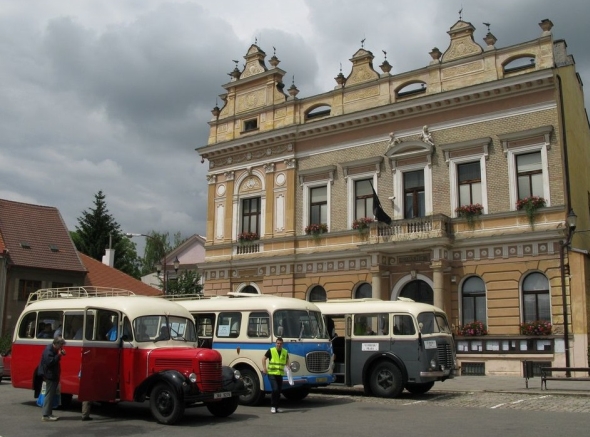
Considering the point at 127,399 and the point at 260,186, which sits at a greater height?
the point at 260,186

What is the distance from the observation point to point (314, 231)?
3112 centimetres

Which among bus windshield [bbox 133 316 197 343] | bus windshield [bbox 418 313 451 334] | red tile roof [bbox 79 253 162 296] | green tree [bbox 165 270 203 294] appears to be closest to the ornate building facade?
green tree [bbox 165 270 203 294]

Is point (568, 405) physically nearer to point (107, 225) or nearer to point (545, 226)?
point (545, 226)

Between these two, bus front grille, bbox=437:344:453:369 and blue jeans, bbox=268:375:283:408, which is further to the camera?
bus front grille, bbox=437:344:453:369

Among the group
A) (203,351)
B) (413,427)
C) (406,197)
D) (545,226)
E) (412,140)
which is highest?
(412,140)

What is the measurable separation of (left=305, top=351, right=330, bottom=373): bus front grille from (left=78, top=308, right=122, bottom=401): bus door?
15.9 ft

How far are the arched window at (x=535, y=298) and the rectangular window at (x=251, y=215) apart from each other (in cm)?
1375

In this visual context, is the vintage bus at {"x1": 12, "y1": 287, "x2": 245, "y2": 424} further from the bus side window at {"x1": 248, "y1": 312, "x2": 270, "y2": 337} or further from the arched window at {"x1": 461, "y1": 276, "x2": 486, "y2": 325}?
the arched window at {"x1": 461, "y1": 276, "x2": 486, "y2": 325}

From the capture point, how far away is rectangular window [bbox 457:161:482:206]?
88.3 ft

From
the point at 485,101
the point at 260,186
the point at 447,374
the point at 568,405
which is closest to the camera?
the point at 568,405

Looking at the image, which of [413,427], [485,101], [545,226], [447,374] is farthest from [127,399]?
[485,101]

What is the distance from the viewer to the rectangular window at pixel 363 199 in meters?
29.8

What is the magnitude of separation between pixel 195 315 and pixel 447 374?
7157mm

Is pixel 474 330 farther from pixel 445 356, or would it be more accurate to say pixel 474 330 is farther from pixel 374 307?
pixel 374 307
